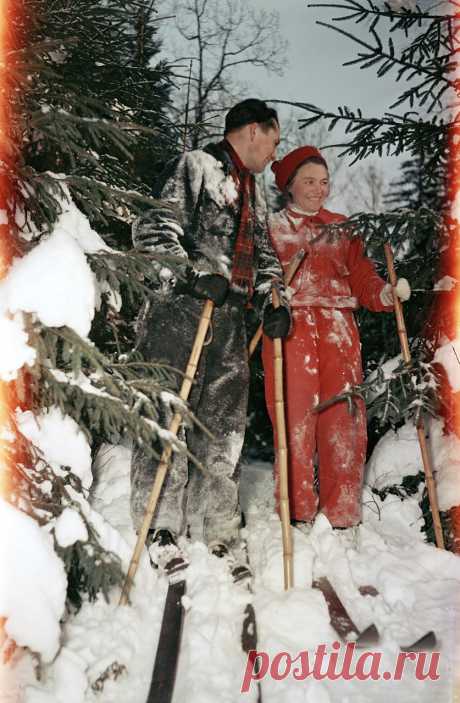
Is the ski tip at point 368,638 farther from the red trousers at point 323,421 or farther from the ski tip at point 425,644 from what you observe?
the red trousers at point 323,421

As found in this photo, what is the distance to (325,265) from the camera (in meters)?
4.13

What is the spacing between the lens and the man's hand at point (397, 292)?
373 centimetres

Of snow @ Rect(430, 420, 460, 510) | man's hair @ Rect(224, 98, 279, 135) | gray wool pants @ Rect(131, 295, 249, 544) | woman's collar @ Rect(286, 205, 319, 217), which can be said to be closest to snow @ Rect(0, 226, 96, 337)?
gray wool pants @ Rect(131, 295, 249, 544)

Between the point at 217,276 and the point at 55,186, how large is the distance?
3.73ft

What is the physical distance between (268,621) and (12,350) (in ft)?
5.97

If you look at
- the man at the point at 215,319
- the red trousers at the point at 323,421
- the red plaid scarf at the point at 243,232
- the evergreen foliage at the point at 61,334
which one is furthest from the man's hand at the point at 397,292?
the evergreen foliage at the point at 61,334

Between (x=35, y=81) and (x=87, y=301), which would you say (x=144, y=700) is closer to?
(x=87, y=301)

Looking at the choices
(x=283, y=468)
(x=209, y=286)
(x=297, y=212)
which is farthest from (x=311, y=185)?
(x=283, y=468)

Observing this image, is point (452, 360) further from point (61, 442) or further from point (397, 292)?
point (61, 442)

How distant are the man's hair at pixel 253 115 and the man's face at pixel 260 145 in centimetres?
3

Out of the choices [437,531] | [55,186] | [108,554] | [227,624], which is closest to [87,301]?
[55,186]

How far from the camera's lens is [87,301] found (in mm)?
2141

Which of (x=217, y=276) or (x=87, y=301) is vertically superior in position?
(x=217, y=276)

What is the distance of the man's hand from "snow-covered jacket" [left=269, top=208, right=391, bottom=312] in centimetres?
6
